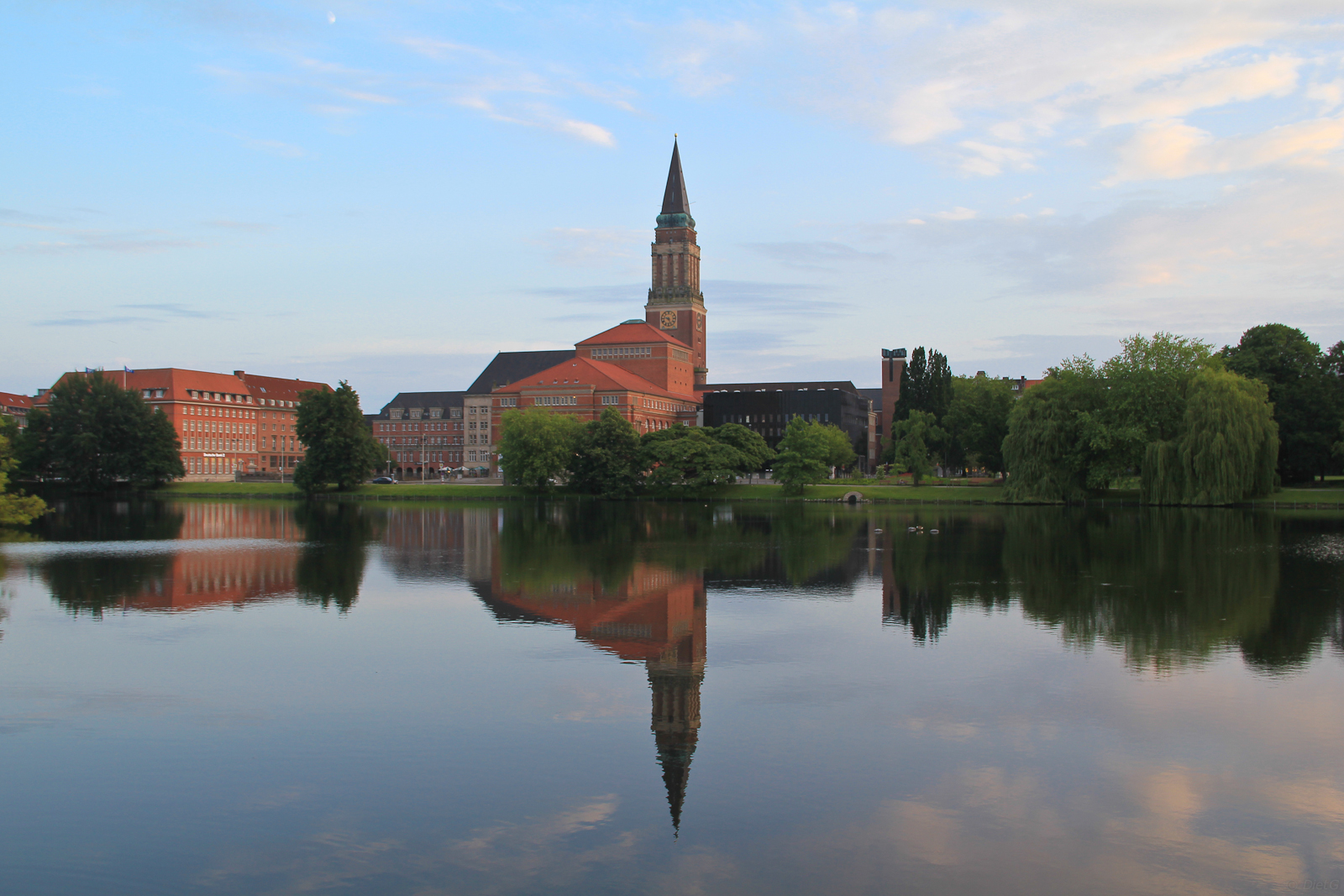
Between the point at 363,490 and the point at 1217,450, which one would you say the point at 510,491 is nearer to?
the point at 363,490

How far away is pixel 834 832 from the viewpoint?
36.0 feet

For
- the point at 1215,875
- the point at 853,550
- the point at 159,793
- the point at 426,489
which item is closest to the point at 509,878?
the point at 159,793

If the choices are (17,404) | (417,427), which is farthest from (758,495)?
(17,404)

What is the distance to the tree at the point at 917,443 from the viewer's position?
292 ft

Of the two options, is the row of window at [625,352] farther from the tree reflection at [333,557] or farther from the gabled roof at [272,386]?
the tree reflection at [333,557]

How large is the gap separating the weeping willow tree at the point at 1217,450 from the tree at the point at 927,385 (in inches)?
1272

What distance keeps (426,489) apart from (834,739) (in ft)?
292

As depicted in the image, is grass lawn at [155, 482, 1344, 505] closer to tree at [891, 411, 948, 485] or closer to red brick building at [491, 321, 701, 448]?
Result: tree at [891, 411, 948, 485]

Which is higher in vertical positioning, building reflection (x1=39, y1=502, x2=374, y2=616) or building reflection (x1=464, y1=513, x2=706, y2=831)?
building reflection (x1=39, y1=502, x2=374, y2=616)

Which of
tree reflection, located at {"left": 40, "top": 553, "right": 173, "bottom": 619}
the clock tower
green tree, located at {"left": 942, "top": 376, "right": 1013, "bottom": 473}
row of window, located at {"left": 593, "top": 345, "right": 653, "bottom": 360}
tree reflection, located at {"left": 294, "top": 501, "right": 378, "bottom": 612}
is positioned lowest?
tree reflection, located at {"left": 294, "top": 501, "right": 378, "bottom": 612}

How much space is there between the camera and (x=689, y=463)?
88062 mm

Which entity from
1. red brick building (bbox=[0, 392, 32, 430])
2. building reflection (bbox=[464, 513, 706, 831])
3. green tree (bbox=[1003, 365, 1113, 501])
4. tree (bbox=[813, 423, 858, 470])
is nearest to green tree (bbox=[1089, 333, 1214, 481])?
green tree (bbox=[1003, 365, 1113, 501])

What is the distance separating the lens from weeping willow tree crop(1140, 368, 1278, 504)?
64.1m

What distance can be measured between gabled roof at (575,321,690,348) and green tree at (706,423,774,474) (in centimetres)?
4139
